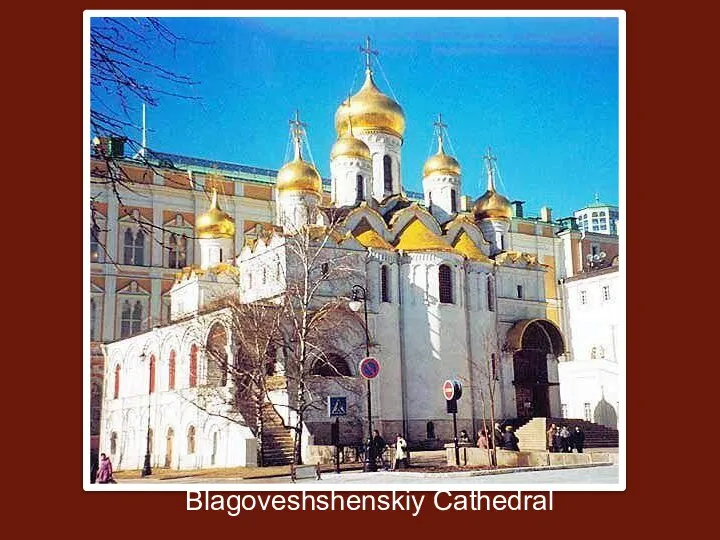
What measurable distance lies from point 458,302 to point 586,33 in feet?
42.5

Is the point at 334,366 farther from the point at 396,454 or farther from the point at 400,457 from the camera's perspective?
the point at 400,457

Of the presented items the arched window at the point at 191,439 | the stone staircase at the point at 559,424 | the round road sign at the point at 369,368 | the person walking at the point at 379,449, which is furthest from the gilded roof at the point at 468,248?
the round road sign at the point at 369,368

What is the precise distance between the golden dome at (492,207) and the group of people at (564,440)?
27.8 feet

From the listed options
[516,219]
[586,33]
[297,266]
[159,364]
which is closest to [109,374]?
[159,364]

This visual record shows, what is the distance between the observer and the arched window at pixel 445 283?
25578 millimetres

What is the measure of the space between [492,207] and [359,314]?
7.98m

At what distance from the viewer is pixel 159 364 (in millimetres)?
23172

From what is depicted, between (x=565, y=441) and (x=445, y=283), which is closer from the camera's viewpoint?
(x=565, y=441)

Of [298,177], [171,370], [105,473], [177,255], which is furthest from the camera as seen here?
[177,255]

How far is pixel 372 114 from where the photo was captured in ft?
88.5

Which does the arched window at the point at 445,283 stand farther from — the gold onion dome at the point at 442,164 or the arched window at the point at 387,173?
the gold onion dome at the point at 442,164

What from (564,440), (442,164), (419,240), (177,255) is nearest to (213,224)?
(177,255)

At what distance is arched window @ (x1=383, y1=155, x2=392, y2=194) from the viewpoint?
28.4 m
